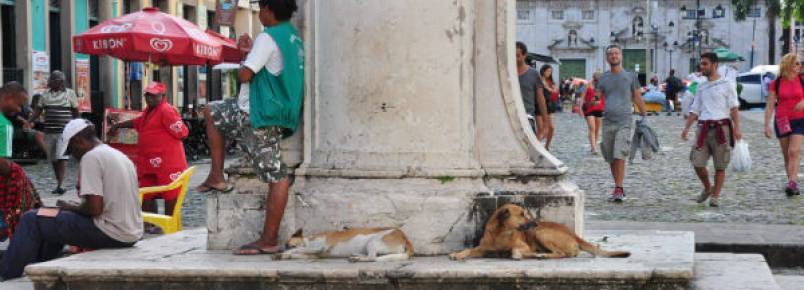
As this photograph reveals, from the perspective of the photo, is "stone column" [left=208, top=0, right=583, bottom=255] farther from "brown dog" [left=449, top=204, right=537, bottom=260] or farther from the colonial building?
the colonial building

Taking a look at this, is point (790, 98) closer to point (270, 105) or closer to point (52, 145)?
point (270, 105)

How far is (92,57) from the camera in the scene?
98.1ft

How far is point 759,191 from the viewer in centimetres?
1525

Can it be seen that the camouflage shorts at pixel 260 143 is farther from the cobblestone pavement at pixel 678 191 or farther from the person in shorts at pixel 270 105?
the cobblestone pavement at pixel 678 191

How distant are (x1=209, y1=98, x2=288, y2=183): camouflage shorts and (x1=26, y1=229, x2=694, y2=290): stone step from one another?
0.48 metres

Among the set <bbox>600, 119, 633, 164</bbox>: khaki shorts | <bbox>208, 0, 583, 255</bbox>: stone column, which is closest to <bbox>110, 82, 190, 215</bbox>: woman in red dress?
<bbox>208, 0, 583, 255</bbox>: stone column

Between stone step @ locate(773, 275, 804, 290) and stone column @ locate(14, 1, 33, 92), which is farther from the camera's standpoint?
stone column @ locate(14, 1, 33, 92)

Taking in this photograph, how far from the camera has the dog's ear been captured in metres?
7.63

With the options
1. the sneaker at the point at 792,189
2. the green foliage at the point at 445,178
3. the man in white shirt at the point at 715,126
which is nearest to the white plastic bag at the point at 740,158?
the sneaker at the point at 792,189

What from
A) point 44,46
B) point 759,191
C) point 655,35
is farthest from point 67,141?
point 655,35

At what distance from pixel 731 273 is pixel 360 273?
195cm

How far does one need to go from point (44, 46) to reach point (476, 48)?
63.7ft

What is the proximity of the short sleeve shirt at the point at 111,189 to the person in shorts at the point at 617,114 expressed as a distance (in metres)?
6.53

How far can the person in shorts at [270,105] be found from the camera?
7.77m
